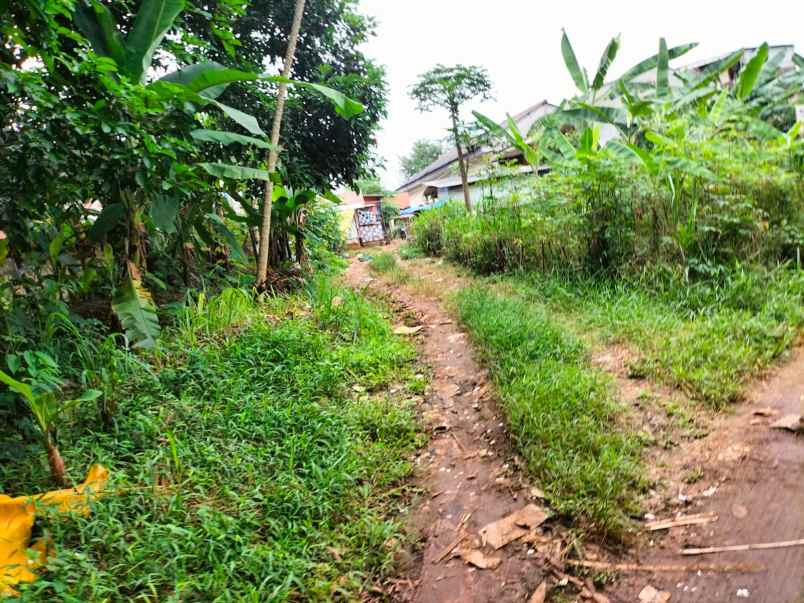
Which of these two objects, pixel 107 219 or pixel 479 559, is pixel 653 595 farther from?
pixel 107 219

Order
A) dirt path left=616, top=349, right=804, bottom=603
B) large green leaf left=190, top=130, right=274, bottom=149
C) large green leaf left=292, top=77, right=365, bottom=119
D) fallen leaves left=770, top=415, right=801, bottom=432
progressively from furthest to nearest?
large green leaf left=190, top=130, right=274, bottom=149 → large green leaf left=292, top=77, right=365, bottom=119 → fallen leaves left=770, top=415, right=801, bottom=432 → dirt path left=616, top=349, right=804, bottom=603

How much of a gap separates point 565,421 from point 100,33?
15.1 ft

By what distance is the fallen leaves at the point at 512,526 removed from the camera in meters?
1.86

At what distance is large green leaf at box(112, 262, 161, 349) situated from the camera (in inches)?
118

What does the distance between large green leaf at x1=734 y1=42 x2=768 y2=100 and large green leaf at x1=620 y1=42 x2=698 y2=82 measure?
285 cm

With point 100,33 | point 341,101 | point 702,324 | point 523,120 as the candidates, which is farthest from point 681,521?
point 523,120

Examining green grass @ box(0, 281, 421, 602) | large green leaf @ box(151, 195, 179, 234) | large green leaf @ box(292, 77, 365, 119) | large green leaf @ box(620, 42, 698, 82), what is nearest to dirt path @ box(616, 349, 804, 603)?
green grass @ box(0, 281, 421, 602)

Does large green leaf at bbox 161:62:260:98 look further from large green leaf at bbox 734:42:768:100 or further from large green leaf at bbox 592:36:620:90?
large green leaf at bbox 592:36:620:90

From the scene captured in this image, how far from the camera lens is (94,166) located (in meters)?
2.93

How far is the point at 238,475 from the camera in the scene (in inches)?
87.0

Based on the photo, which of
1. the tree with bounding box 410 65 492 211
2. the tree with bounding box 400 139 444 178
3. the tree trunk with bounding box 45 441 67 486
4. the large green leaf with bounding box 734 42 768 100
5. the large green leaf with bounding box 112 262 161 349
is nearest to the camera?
the tree trunk with bounding box 45 441 67 486

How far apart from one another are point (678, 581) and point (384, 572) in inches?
44.8

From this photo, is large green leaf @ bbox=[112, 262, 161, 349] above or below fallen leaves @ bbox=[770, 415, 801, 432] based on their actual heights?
above

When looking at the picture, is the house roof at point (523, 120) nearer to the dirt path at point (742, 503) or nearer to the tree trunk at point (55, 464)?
the dirt path at point (742, 503)
